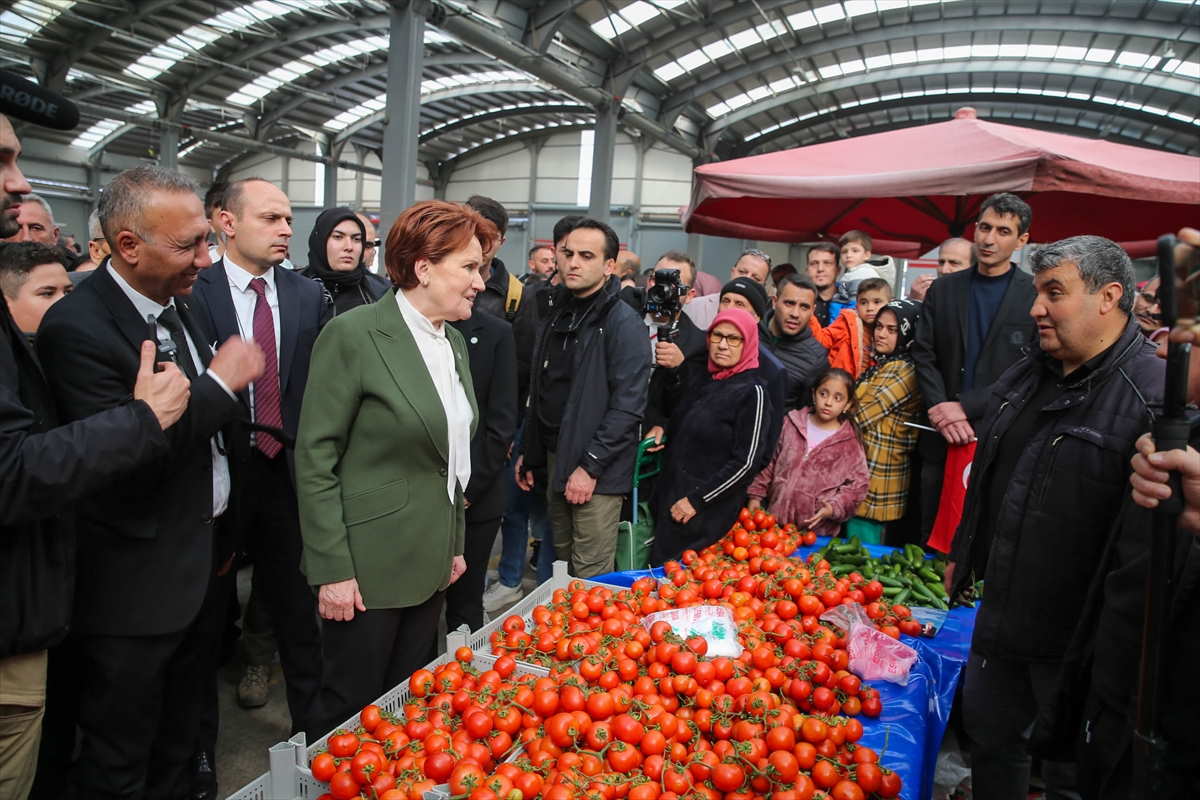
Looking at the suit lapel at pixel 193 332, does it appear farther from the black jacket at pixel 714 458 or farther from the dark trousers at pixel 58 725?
the black jacket at pixel 714 458

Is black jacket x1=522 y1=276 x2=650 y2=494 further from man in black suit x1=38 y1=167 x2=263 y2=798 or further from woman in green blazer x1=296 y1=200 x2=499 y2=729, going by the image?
man in black suit x1=38 y1=167 x2=263 y2=798

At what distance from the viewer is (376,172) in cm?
2348

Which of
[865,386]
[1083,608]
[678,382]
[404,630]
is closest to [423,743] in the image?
[404,630]

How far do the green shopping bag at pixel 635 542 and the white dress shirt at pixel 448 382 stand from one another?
1.73 m

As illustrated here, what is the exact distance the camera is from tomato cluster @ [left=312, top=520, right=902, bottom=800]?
1722mm

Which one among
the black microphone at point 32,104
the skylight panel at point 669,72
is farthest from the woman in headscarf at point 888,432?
the skylight panel at point 669,72

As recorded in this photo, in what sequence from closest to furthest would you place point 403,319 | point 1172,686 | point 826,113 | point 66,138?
point 1172,686
point 403,319
point 826,113
point 66,138

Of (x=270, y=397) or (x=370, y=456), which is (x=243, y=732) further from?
(x=370, y=456)

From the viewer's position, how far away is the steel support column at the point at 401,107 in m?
8.40

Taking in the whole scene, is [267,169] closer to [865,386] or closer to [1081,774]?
[865,386]

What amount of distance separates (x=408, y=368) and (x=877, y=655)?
1.76 m

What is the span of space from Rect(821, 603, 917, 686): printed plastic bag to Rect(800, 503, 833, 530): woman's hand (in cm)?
120

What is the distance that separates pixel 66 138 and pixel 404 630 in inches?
988

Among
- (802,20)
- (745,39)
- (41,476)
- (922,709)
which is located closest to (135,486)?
(41,476)
